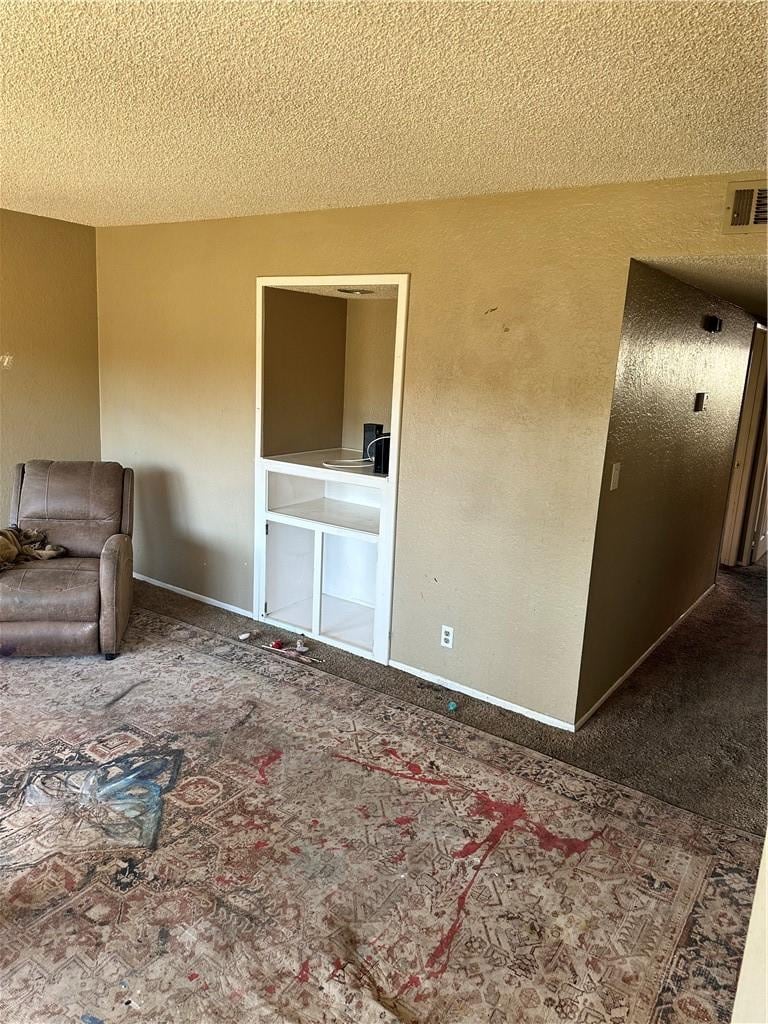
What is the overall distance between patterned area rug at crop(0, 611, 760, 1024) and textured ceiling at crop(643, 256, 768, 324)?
1998 mm

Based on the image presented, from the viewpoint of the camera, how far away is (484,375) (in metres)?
3.15

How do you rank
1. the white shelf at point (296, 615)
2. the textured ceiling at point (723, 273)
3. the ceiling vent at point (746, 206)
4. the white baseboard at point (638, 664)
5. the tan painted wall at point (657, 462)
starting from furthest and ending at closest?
the white shelf at point (296, 615)
the white baseboard at point (638, 664)
the tan painted wall at point (657, 462)
the textured ceiling at point (723, 273)
the ceiling vent at point (746, 206)

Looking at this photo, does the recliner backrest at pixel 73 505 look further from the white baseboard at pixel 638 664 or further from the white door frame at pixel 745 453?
the white door frame at pixel 745 453

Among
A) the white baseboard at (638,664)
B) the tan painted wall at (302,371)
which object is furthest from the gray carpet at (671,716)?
the tan painted wall at (302,371)

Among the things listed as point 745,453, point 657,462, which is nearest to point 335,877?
point 657,462

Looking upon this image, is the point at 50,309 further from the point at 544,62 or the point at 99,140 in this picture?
the point at 544,62

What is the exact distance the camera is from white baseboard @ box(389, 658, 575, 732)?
10.5ft

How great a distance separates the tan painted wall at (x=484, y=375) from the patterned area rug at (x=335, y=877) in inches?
22.9

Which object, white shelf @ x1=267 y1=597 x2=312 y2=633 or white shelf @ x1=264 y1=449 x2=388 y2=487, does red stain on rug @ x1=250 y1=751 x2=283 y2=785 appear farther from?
white shelf @ x1=264 y1=449 x2=388 y2=487

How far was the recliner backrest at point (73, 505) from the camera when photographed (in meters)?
3.96

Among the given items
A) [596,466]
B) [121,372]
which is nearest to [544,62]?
[596,466]

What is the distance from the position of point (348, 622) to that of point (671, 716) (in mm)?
1846

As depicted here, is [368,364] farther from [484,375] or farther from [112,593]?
[112,593]

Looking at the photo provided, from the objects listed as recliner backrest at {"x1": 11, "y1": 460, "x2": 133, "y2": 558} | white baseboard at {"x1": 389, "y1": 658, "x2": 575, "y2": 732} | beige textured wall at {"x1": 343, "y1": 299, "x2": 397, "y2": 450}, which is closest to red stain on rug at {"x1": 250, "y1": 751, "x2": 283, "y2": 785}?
white baseboard at {"x1": 389, "y1": 658, "x2": 575, "y2": 732}
